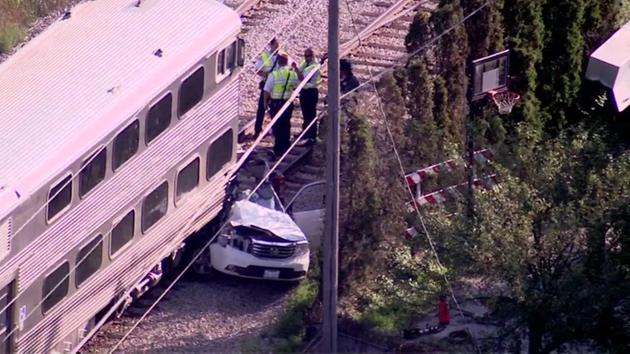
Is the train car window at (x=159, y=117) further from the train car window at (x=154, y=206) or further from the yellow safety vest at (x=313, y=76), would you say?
the yellow safety vest at (x=313, y=76)

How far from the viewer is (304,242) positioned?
2328 cm

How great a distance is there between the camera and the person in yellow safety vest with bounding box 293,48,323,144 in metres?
25.5

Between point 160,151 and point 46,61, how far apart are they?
5.48ft

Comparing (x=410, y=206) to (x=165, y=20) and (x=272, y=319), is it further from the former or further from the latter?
→ (x=165, y=20)

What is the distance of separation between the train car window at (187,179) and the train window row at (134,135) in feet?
2.33

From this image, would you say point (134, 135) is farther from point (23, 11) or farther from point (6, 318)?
point (23, 11)

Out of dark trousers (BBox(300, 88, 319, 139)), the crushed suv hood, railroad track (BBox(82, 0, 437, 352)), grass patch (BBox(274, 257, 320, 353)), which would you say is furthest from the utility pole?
dark trousers (BBox(300, 88, 319, 139))

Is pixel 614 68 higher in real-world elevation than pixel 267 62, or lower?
higher


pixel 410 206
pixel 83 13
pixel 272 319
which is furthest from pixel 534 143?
pixel 83 13

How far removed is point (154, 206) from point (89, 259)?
1.33 metres

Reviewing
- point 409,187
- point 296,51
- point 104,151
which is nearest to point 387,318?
point 409,187

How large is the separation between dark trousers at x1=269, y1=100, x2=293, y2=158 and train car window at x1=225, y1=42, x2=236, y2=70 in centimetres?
222

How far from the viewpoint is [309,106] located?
2589cm

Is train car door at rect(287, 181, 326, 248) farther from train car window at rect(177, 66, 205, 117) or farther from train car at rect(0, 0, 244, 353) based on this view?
train car window at rect(177, 66, 205, 117)
